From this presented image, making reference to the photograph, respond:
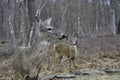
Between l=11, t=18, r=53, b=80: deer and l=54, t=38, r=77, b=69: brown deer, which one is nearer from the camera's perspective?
l=11, t=18, r=53, b=80: deer

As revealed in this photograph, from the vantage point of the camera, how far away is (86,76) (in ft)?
31.5

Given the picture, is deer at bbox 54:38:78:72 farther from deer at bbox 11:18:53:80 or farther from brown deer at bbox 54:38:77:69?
deer at bbox 11:18:53:80

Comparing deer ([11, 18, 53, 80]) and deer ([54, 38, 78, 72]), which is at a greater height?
deer ([11, 18, 53, 80])

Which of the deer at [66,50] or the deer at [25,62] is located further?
the deer at [66,50]

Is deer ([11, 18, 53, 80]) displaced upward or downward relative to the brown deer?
upward

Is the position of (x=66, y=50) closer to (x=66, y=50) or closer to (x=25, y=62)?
(x=66, y=50)

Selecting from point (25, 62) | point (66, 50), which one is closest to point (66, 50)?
point (66, 50)

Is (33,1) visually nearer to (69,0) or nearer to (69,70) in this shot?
(69,70)

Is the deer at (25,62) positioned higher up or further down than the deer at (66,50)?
higher up

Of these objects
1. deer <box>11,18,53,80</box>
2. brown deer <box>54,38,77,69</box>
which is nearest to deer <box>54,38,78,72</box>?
brown deer <box>54,38,77,69</box>

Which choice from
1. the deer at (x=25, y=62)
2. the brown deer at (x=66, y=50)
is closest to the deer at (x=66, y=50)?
the brown deer at (x=66, y=50)

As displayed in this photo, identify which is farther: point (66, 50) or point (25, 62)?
point (66, 50)

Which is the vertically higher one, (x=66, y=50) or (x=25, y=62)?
(x=25, y=62)

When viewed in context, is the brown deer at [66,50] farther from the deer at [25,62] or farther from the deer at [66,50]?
the deer at [25,62]
